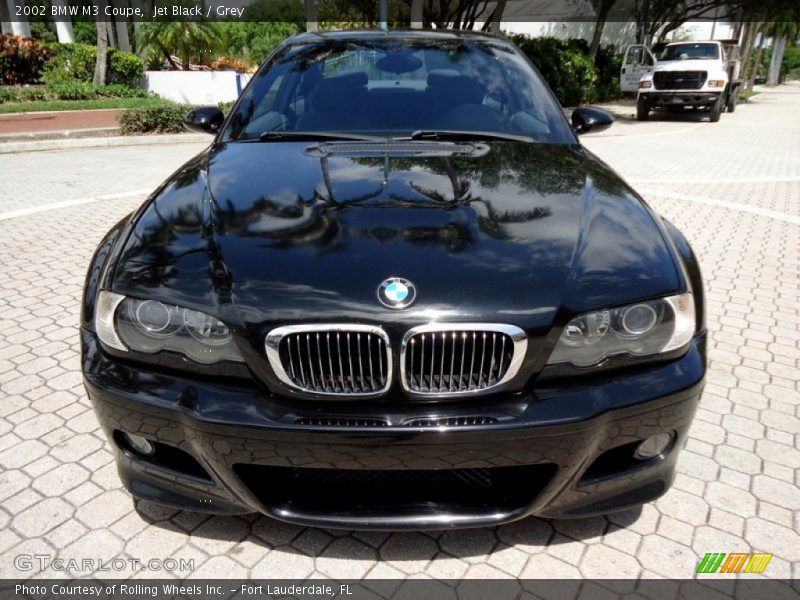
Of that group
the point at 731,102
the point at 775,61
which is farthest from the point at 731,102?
the point at 775,61

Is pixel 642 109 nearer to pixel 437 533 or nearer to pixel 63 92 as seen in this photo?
pixel 63 92

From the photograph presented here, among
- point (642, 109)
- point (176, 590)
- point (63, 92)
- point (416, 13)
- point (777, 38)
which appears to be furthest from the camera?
point (777, 38)

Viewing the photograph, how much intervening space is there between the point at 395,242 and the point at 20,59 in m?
22.5

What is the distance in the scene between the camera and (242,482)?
6.18ft

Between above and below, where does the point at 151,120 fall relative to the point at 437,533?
above

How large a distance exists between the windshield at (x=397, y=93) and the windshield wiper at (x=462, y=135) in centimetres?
4

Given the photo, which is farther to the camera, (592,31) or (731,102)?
(592,31)

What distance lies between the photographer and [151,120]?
1345 centimetres

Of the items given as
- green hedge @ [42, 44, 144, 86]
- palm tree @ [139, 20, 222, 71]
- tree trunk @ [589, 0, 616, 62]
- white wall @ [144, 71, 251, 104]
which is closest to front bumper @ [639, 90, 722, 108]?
tree trunk @ [589, 0, 616, 62]

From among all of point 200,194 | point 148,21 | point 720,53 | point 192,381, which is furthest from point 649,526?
point 148,21

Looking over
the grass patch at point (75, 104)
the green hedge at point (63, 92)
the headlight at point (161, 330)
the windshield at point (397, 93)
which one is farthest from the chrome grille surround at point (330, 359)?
the green hedge at point (63, 92)

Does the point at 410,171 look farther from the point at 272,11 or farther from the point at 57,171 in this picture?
the point at 272,11

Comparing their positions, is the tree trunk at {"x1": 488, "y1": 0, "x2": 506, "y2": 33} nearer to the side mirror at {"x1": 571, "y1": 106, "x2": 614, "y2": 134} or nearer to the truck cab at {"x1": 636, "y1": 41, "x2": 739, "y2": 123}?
the truck cab at {"x1": 636, "y1": 41, "x2": 739, "y2": 123}

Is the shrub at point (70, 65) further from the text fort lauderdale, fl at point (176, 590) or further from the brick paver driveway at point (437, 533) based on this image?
the text fort lauderdale, fl at point (176, 590)
